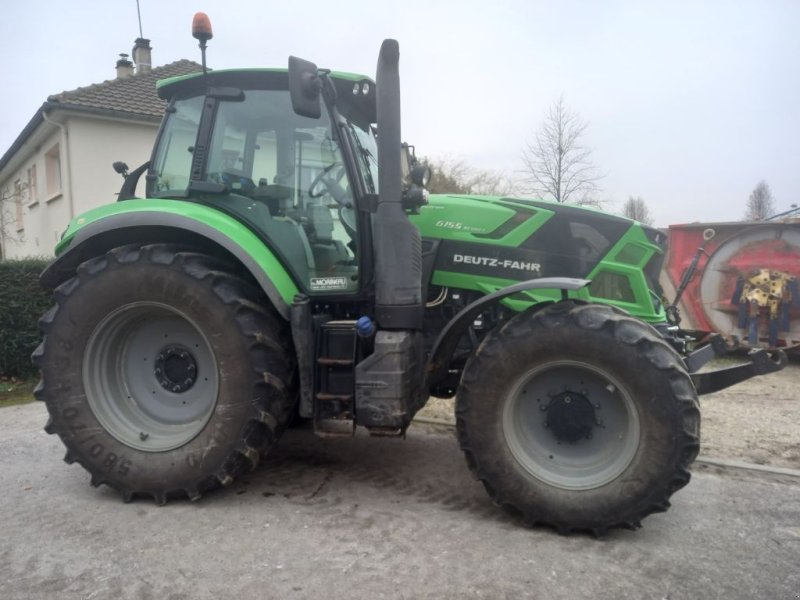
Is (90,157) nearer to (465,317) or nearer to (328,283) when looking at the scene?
(328,283)

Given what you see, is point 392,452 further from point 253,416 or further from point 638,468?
point 638,468

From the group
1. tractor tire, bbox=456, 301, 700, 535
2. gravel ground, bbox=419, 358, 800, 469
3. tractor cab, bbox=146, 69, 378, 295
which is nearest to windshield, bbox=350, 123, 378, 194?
tractor cab, bbox=146, 69, 378, 295

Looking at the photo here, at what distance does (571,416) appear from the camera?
10.2 ft

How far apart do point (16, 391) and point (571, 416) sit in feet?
20.9

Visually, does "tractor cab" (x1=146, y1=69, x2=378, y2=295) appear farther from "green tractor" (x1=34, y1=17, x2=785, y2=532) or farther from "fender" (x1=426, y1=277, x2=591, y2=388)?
"fender" (x1=426, y1=277, x2=591, y2=388)

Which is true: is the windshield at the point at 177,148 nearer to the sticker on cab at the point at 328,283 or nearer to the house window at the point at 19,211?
the sticker on cab at the point at 328,283

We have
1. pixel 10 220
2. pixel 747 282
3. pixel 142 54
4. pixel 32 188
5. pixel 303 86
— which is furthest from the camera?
pixel 10 220

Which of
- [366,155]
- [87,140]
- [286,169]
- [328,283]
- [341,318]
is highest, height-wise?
[87,140]

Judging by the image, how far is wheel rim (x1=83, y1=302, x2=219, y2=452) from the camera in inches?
138

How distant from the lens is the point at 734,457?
14.0 feet

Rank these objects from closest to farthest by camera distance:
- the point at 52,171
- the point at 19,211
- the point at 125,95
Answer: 1. the point at 125,95
2. the point at 52,171
3. the point at 19,211

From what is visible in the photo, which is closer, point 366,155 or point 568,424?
point 568,424

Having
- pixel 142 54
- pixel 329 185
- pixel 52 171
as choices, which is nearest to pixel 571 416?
pixel 329 185

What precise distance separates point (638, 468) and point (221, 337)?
229cm
